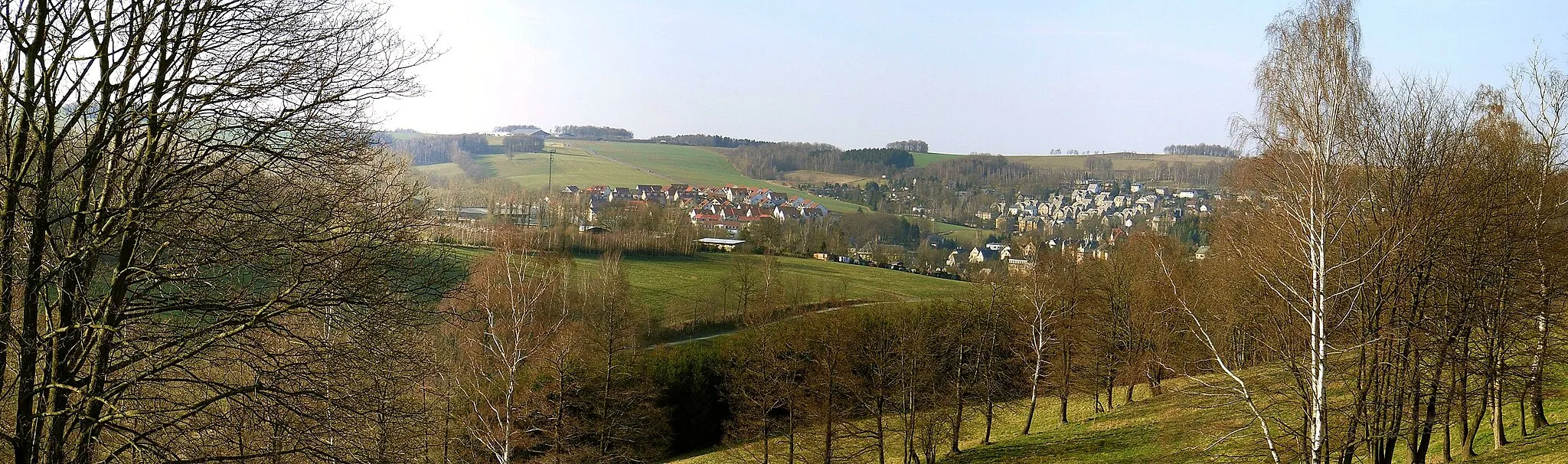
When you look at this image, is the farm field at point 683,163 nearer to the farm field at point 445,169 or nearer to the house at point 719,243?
the farm field at point 445,169

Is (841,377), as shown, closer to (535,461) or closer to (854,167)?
(535,461)

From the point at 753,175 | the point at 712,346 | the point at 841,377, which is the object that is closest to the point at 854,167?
the point at 753,175

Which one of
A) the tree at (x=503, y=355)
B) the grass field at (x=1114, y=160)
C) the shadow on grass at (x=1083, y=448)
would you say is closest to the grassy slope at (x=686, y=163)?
the grass field at (x=1114, y=160)

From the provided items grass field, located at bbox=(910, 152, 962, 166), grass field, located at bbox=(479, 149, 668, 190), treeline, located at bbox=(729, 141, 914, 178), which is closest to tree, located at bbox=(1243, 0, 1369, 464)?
grass field, located at bbox=(479, 149, 668, 190)

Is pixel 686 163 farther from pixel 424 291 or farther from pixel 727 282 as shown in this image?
pixel 424 291

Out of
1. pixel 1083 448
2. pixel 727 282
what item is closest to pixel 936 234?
pixel 727 282

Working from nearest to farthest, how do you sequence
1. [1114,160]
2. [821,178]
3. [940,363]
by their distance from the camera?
[940,363], [821,178], [1114,160]
